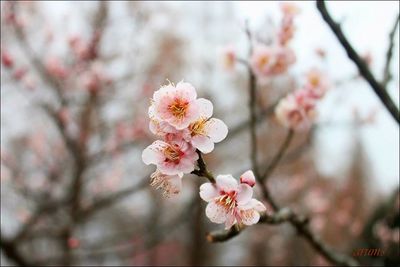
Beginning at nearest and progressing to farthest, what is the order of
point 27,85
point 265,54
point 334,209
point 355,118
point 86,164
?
1. point 265,54
2. point 355,118
3. point 86,164
4. point 27,85
5. point 334,209

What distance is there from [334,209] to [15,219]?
725 cm

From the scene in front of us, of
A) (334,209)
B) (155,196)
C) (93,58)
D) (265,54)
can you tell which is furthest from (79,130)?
(334,209)

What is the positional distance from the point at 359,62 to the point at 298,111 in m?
0.67

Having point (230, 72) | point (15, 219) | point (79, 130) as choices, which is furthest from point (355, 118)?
point (15, 219)

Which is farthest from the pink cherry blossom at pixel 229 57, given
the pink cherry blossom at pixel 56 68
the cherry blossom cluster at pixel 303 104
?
the pink cherry blossom at pixel 56 68

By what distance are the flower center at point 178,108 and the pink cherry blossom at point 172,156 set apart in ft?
A: 0.20

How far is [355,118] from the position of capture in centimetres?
445

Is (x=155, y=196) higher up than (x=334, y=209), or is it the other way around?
(x=155, y=196)

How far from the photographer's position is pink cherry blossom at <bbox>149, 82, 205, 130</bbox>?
1.06 metres

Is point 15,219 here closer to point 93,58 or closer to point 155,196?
point 93,58

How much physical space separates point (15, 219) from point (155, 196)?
4714 millimetres

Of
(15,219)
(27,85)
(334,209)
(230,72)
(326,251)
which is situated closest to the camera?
(326,251)

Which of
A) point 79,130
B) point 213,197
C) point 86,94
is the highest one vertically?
point 86,94

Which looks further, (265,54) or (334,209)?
(334,209)
